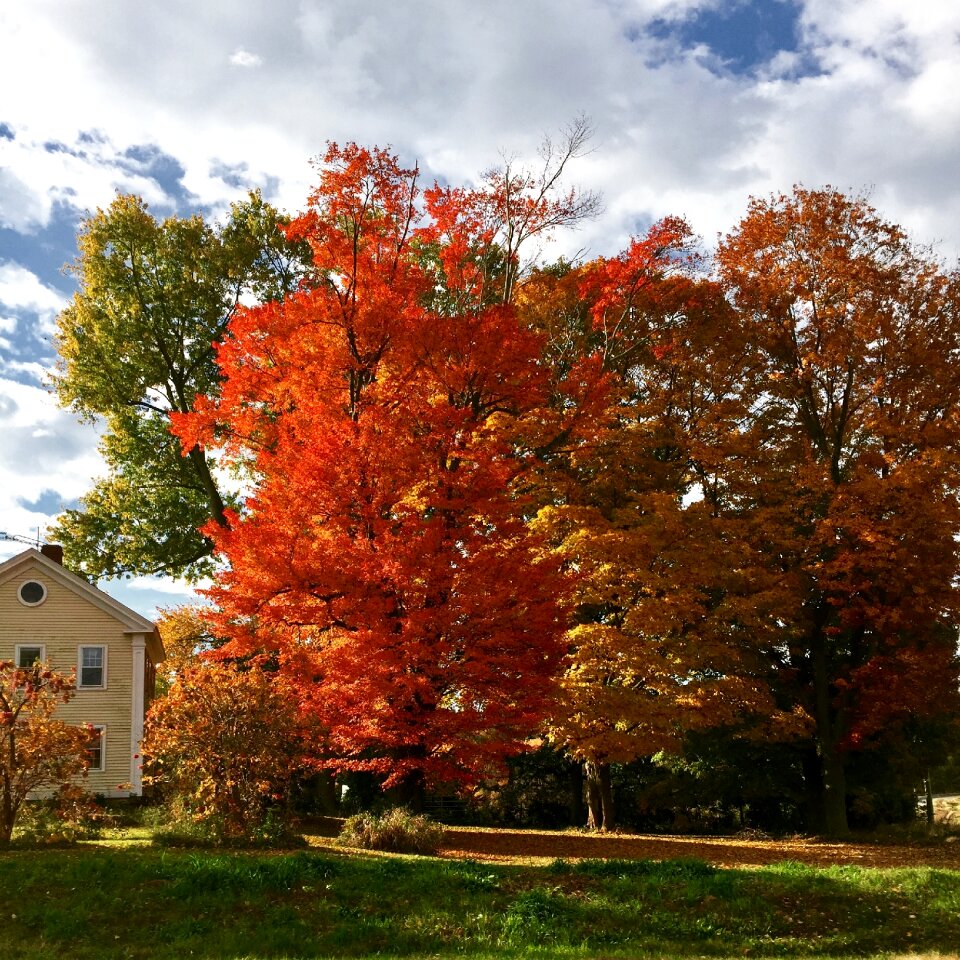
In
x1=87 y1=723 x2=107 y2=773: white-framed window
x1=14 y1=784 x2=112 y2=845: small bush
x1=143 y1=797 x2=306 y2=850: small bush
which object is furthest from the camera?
x1=87 y1=723 x2=107 y2=773: white-framed window

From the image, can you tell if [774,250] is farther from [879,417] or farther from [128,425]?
[128,425]

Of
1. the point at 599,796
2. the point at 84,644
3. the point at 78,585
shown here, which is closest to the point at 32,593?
the point at 78,585

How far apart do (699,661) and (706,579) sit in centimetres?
223

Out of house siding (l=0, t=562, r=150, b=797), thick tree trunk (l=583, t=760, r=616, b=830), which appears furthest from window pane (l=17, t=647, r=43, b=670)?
thick tree trunk (l=583, t=760, r=616, b=830)

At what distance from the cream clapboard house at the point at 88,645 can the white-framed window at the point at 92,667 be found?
3cm

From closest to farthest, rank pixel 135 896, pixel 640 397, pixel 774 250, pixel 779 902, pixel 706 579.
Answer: pixel 135 896
pixel 779 902
pixel 706 579
pixel 774 250
pixel 640 397

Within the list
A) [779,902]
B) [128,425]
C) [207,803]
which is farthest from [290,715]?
[128,425]

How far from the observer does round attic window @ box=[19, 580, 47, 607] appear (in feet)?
96.1

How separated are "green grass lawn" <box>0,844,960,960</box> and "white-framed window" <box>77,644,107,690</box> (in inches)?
598

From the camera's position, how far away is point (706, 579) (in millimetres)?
23609

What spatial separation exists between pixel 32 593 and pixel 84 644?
2278mm

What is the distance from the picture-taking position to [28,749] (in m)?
16.9

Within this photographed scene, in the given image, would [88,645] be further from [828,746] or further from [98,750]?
[828,746]

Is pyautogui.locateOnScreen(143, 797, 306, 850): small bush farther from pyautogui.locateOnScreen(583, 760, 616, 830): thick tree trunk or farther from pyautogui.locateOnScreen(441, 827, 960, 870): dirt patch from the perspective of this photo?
pyautogui.locateOnScreen(583, 760, 616, 830): thick tree trunk
